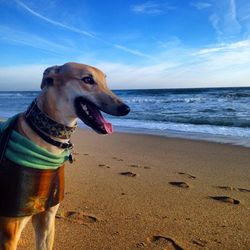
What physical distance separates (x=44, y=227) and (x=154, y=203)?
161cm

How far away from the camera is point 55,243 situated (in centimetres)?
294

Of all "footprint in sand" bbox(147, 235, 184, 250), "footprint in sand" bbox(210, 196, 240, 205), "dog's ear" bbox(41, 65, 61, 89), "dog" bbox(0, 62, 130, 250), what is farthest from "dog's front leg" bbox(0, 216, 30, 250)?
"footprint in sand" bbox(210, 196, 240, 205)

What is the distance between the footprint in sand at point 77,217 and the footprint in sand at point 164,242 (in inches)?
25.8

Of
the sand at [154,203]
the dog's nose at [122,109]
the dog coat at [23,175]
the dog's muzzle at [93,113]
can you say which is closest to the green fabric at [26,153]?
the dog coat at [23,175]

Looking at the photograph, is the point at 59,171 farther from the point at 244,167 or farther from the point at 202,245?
the point at 244,167

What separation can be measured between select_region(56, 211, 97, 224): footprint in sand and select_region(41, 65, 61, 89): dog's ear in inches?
60.6

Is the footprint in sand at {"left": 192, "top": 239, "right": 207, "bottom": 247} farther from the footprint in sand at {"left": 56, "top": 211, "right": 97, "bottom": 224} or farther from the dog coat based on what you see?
the dog coat

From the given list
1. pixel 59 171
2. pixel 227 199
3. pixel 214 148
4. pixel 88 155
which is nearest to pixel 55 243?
pixel 59 171

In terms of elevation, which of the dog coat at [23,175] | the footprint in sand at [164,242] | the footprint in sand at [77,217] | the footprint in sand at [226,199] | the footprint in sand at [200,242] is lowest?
the footprint in sand at [200,242]

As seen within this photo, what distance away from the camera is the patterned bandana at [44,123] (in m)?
2.24

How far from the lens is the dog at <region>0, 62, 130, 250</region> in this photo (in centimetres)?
224

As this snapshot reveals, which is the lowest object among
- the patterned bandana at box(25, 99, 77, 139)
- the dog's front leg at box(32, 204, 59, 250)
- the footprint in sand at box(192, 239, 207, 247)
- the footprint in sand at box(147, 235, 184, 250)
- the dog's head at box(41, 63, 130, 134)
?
the footprint in sand at box(192, 239, 207, 247)

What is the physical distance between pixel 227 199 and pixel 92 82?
7.54 feet

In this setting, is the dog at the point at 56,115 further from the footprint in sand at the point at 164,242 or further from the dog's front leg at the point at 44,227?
the footprint in sand at the point at 164,242
